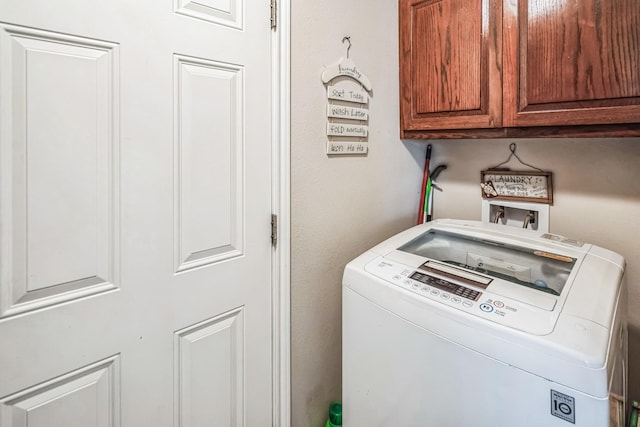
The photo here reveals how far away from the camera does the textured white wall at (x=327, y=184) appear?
1124mm

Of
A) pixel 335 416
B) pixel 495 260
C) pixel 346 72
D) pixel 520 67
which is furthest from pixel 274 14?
pixel 335 416

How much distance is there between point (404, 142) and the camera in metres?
1.57

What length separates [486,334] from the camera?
72cm

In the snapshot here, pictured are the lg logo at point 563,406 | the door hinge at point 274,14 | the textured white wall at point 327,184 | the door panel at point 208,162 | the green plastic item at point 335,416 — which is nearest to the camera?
the lg logo at point 563,406

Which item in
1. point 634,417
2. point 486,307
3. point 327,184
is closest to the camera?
point 486,307

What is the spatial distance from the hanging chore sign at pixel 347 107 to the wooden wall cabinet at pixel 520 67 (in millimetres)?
236

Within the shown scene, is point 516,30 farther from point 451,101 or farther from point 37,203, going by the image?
point 37,203

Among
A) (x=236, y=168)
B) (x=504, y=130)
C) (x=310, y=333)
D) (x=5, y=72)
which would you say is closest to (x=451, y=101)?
(x=504, y=130)

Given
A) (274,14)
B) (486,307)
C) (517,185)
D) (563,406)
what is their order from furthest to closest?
(517,185), (274,14), (486,307), (563,406)

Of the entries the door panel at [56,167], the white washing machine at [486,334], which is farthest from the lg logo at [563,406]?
the door panel at [56,167]

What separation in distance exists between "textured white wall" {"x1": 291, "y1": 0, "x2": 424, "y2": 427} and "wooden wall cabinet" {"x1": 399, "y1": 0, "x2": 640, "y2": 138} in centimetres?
13

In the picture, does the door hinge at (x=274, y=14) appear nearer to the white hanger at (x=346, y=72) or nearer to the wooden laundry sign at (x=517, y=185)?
the white hanger at (x=346, y=72)

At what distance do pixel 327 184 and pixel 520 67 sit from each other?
759 millimetres

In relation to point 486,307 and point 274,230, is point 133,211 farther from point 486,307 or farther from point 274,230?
point 486,307
